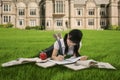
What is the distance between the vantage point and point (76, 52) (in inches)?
424

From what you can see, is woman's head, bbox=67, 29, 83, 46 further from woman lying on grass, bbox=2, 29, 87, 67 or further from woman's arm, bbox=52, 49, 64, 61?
woman's arm, bbox=52, 49, 64, 61

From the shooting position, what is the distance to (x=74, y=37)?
10.4 metres

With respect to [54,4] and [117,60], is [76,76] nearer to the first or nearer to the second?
[117,60]

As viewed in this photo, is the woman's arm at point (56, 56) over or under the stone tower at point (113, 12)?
under

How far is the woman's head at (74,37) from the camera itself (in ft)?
33.6

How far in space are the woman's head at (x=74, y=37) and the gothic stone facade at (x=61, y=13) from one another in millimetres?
56361

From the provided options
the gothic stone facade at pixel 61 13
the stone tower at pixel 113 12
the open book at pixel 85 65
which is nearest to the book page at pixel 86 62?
the open book at pixel 85 65

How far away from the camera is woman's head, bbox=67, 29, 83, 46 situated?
10.2 metres

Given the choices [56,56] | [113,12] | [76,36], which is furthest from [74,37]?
[113,12]

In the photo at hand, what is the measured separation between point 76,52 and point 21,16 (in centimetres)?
5962

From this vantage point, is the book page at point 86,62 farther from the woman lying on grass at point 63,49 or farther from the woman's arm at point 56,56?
the woman's arm at point 56,56

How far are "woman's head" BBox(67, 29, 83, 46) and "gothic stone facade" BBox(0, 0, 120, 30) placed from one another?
56.4 m

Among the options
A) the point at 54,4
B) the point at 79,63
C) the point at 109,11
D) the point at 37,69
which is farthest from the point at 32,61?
the point at 109,11

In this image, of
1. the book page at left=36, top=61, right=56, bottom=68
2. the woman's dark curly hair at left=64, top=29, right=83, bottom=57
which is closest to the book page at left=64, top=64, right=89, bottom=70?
the book page at left=36, top=61, right=56, bottom=68
